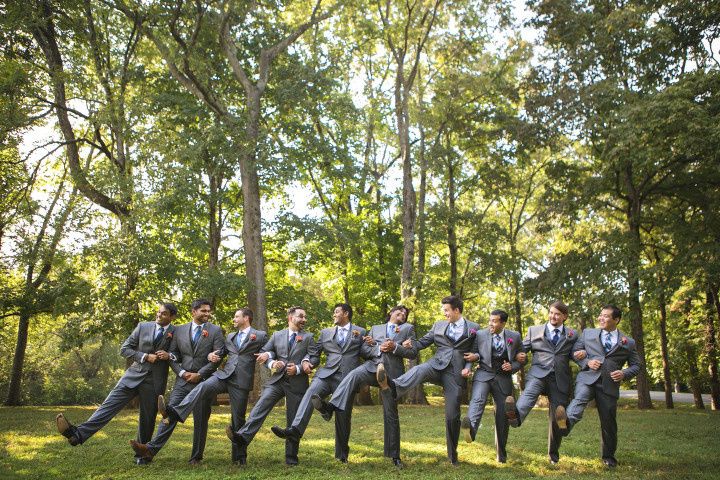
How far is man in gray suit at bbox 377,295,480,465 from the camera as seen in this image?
8578 mm

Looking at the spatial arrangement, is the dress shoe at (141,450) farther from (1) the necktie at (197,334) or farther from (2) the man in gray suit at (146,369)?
(1) the necktie at (197,334)

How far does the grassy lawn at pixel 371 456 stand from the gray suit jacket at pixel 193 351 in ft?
4.28

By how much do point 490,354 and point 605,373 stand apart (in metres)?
1.64

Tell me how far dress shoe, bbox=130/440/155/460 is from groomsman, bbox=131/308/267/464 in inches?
0.4

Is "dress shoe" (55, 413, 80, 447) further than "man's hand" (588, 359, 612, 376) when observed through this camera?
No

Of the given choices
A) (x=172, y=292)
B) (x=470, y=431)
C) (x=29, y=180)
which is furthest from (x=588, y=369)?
(x=29, y=180)

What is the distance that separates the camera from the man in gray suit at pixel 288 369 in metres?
8.61

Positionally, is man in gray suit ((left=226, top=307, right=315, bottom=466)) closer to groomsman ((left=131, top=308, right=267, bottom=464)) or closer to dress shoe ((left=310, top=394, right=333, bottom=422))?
groomsman ((left=131, top=308, right=267, bottom=464))

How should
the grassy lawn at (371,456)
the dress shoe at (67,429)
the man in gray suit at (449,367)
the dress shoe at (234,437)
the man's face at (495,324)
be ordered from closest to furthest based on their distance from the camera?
1. the dress shoe at (67,429)
2. the grassy lawn at (371,456)
3. the dress shoe at (234,437)
4. the man in gray suit at (449,367)
5. the man's face at (495,324)

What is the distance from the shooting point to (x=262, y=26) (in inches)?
882

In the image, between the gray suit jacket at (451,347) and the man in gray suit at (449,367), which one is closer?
the man in gray suit at (449,367)

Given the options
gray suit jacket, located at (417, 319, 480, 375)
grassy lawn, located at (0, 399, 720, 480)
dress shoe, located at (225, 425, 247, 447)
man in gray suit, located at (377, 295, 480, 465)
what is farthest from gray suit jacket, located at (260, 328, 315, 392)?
gray suit jacket, located at (417, 319, 480, 375)

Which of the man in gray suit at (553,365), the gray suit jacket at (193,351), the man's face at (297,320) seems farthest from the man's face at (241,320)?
the man in gray suit at (553,365)

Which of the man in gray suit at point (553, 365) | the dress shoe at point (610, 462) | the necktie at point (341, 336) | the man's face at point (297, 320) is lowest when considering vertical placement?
the dress shoe at point (610, 462)
